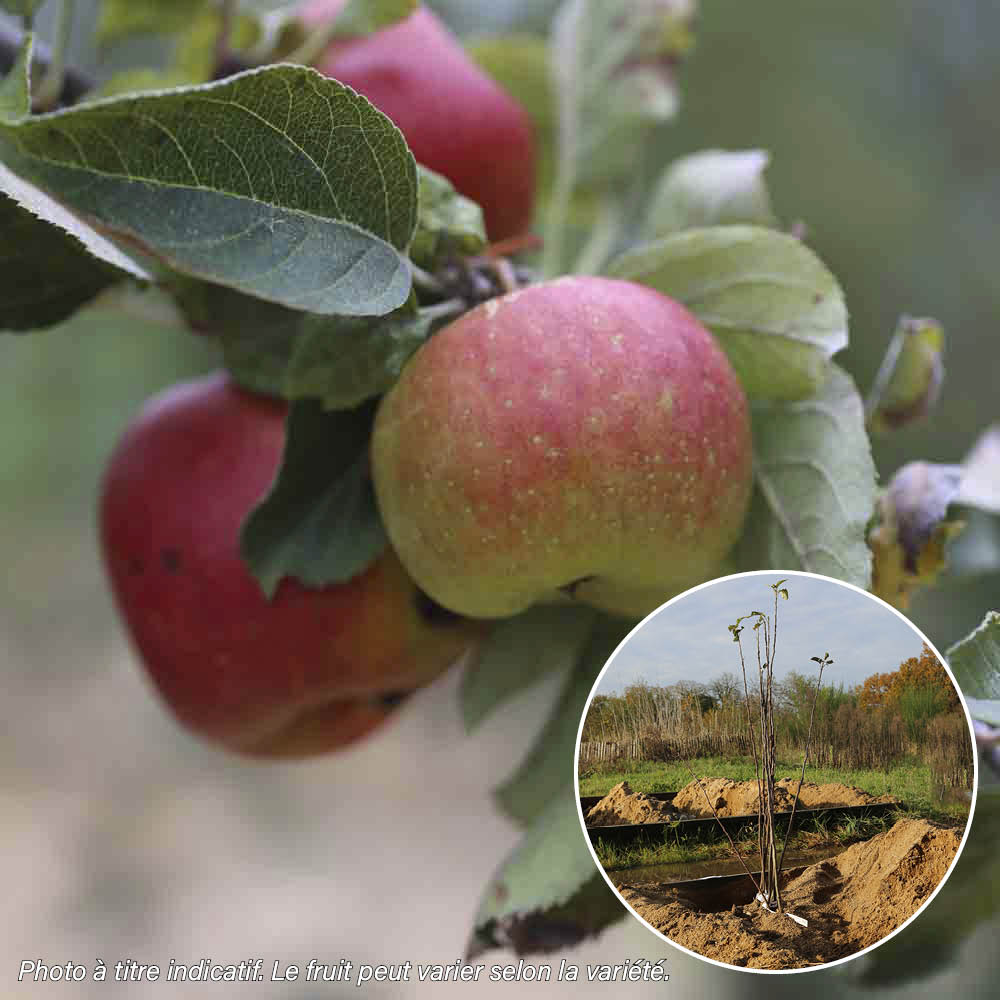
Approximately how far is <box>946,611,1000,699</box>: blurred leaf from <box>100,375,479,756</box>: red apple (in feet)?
0.76

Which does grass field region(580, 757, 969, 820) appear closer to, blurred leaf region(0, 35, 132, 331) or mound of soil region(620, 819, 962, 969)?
mound of soil region(620, 819, 962, 969)

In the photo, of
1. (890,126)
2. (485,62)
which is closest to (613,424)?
(485,62)

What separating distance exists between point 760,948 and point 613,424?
0.18 meters

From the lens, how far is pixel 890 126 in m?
1.10

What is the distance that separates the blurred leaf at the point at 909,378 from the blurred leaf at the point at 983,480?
0.12ft

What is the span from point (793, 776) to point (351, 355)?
0.69 feet

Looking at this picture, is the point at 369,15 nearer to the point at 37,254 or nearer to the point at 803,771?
the point at 37,254

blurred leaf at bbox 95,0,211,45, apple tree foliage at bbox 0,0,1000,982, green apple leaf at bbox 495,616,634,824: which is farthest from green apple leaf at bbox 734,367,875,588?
blurred leaf at bbox 95,0,211,45

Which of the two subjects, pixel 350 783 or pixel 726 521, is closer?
pixel 726 521

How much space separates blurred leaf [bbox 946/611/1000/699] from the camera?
389 mm

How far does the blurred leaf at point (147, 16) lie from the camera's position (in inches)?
25.8

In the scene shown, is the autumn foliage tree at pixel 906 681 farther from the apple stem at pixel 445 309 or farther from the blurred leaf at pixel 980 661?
the apple stem at pixel 445 309

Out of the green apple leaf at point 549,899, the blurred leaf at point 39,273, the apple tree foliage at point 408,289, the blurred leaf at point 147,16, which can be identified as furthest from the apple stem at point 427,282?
the blurred leaf at point 147,16

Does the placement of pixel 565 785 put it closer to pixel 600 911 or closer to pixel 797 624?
pixel 600 911
